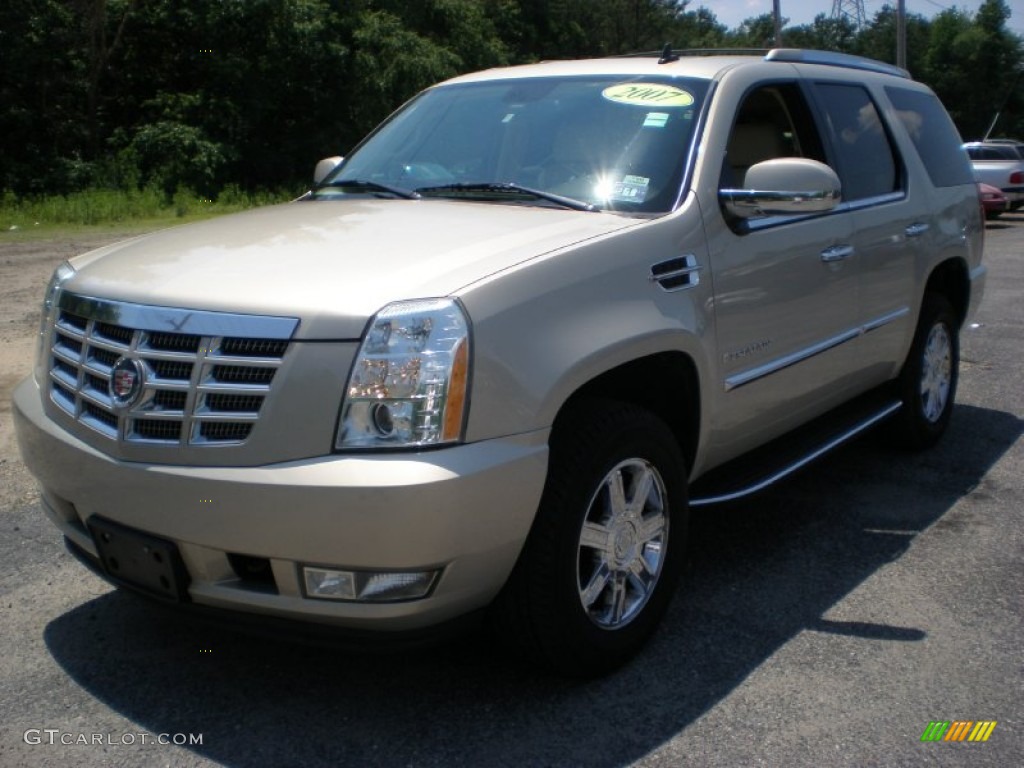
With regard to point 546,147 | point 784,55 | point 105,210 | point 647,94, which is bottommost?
point 105,210

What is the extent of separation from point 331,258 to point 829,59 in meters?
3.13

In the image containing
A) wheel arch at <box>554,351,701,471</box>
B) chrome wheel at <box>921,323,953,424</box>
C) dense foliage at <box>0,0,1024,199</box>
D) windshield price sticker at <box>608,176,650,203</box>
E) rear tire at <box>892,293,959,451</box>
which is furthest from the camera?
dense foliage at <box>0,0,1024,199</box>

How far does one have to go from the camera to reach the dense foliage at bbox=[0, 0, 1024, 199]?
24.5 m

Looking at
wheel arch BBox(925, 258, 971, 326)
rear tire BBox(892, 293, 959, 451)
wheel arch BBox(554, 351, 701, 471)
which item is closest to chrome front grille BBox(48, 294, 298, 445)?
wheel arch BBox(554, 351, 701, 471)

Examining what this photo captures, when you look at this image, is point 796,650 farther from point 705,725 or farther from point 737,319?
point 737,319

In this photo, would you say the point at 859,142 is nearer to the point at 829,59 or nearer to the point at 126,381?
the point at 829,59

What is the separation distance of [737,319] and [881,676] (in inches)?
50.4

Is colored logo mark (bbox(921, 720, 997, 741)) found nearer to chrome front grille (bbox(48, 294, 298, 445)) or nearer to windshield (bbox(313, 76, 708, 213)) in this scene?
windshield (bbox(313, 76, 708, 213))

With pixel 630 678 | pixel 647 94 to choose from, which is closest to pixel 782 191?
pixel 647 94

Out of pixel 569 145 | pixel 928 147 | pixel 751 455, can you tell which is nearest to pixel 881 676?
pixel 751 455

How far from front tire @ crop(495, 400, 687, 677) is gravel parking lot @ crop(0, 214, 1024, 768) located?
184 millimetres

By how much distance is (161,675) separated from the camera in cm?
344

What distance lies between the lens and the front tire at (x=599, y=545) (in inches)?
123

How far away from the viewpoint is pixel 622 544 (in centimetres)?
343
